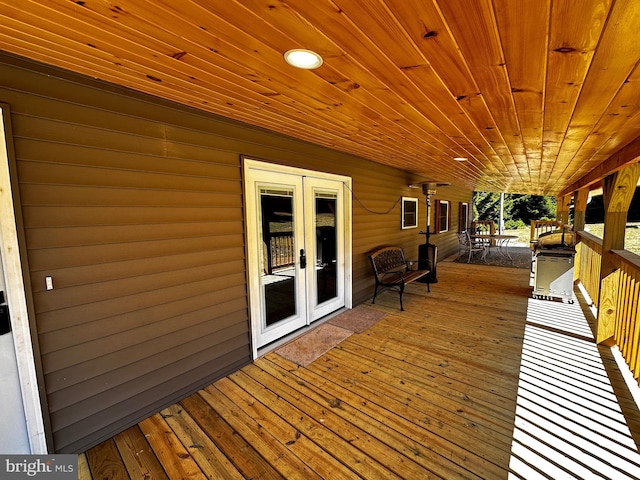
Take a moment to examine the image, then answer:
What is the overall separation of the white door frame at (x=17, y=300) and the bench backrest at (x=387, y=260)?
3.79 meters

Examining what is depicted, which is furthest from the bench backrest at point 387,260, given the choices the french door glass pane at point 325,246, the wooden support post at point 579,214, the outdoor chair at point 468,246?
the outdoor chair at point 468,246

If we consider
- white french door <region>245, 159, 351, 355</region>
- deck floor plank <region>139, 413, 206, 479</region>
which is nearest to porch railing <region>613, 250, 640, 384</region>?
white french door <region>245, 159, 351, 355</region>

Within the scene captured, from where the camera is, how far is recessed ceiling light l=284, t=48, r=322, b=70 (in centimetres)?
131

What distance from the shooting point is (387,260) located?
16.3 ft

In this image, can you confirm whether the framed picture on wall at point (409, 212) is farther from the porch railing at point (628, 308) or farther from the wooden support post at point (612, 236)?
the porch railing at point (628, 308)

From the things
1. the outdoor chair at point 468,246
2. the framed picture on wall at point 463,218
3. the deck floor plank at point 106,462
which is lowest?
the deck floor plank at point 106,462

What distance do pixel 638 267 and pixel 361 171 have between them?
3196mm

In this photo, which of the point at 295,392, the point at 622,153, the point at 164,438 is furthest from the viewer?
the point at 622,153

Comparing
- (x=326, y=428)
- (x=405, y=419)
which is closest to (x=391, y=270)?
(x=405, y=419)

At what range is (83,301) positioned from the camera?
177 cm

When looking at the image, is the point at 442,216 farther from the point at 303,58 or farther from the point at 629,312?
the point at 303,58

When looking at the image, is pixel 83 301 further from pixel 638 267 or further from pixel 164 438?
pixel 638 267

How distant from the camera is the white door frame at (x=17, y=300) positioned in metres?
1.47

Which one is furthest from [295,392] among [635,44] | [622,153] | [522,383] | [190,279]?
[622,153]
